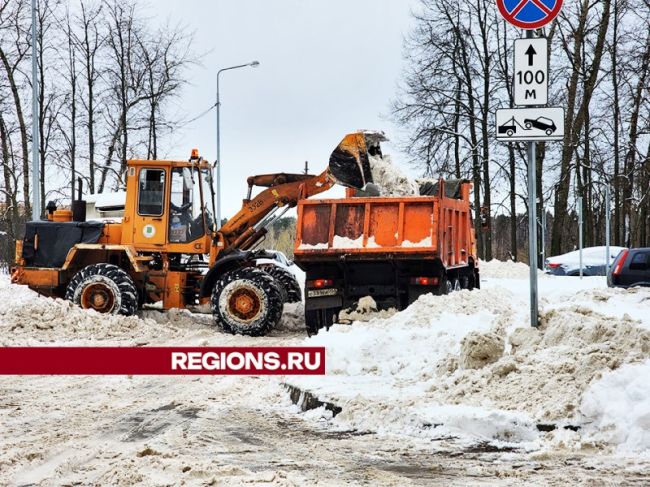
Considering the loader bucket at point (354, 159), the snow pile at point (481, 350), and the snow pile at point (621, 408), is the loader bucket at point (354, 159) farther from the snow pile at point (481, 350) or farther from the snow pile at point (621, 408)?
the snow pile at point (621, 408)

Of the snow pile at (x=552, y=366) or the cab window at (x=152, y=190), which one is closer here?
the snow pile at (x=552, y=366)

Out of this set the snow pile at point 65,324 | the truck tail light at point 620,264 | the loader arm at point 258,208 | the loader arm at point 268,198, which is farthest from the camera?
the loader arm at point 258,208

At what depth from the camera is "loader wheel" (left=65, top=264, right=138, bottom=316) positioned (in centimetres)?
Answer: 1571

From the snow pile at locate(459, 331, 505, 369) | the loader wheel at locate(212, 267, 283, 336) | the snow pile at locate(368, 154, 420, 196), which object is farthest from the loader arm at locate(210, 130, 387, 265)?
the snow pile at locate(459, 331, 505, 369)

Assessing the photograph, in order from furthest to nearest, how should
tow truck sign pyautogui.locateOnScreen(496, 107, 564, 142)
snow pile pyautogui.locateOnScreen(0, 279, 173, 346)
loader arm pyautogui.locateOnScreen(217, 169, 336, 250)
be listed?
1. loader arm pyautogui.locateOnScreen(217, 169, 336, 250)
2. snow pile pyautogui.locateOnScreen(0, 279, 173, 346)
3. tow truck sign pyautogui.locateOnScreen(496, 107, 564, 142)

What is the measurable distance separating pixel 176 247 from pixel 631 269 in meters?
8.48

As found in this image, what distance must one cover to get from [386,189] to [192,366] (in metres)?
4.99

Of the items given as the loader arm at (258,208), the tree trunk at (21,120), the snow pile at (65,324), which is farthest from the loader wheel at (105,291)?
the tree trunk at (21,120)

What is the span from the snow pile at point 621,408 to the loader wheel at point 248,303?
8841 millimetres

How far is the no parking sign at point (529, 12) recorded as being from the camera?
873cm

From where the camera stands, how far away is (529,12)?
8.77 m

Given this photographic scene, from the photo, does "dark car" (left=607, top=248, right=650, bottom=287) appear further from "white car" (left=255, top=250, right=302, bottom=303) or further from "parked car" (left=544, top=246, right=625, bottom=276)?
"parked car" (left=544, top=246, right=625, bottom=276)

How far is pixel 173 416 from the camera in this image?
316 inches

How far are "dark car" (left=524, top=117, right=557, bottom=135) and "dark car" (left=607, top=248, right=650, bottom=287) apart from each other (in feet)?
26.0
